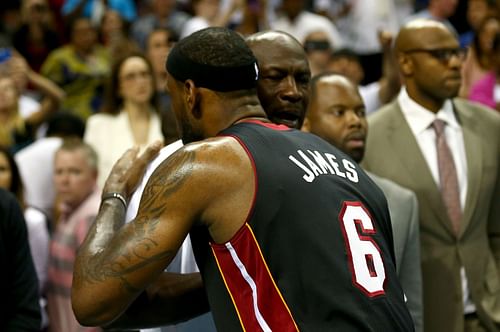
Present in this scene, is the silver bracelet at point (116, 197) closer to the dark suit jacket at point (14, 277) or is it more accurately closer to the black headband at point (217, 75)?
the black headband at point (217, 75)

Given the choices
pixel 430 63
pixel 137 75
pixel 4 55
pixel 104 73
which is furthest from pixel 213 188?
pixel 104 73

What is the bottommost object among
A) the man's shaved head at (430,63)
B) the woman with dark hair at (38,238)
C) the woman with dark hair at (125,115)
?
the woman with dark hair at (38,238)

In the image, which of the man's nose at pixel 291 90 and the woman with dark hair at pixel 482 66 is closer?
the man's nose at pixel 291 90

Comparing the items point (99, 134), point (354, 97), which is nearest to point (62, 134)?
point (99, 134)

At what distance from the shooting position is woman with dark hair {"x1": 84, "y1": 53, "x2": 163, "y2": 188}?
25.8ft

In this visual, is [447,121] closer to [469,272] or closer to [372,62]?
[469,272]

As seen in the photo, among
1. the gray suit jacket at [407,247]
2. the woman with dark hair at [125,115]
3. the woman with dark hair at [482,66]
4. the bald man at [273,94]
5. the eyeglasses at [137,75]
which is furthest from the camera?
the woman with dark hair at [482,66]

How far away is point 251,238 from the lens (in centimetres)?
331

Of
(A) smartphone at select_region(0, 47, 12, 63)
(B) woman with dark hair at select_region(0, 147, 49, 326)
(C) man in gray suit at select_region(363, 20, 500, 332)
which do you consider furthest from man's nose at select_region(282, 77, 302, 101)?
(A) smartphone at select_region(0, 47, 12, 63)

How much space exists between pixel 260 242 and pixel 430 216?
91.9 inches

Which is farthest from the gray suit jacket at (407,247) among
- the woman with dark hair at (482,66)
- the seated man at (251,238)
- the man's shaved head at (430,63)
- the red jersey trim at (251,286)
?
the woman with dark hair at (482,66)

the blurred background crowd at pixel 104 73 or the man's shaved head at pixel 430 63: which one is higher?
the man's shaved head at pixel 430 63

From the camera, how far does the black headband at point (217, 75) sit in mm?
3527

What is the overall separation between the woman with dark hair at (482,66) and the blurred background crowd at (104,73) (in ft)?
0.04
